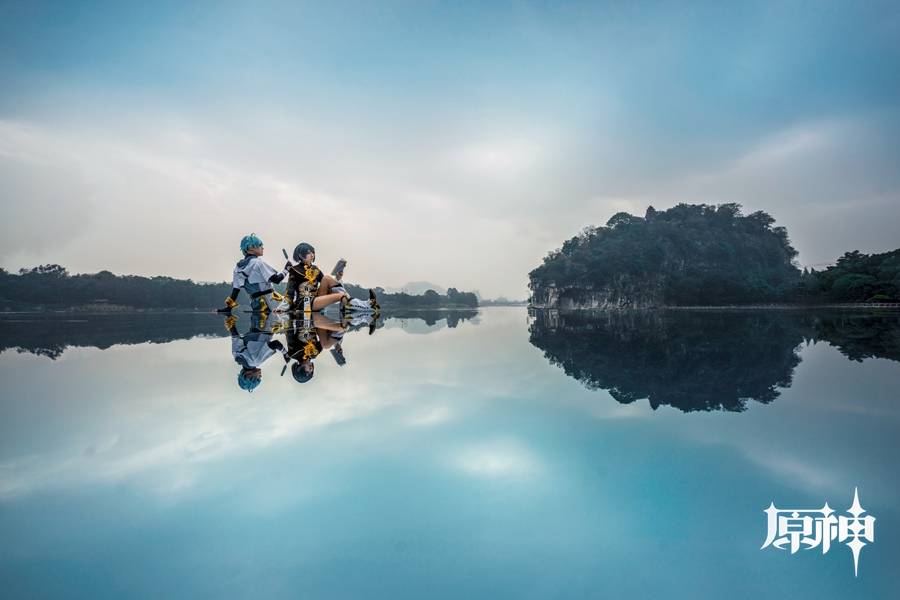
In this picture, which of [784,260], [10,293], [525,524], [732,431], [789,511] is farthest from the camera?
[784,260]

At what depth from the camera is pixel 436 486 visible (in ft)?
5.73

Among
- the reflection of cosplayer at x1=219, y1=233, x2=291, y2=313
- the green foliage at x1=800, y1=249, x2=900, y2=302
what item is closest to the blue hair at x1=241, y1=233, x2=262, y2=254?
the reflection of cosplayer at x1=219, y1=233, x2=291, y2=313

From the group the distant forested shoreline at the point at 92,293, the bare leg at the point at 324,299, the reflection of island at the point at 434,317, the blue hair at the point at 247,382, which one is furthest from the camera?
the distant forested shoreline at the point at 92,293

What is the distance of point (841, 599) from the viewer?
3.76 ft

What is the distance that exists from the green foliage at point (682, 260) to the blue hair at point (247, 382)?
219ft

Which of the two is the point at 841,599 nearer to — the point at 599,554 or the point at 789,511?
the point at 789,511

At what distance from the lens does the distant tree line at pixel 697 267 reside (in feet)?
149

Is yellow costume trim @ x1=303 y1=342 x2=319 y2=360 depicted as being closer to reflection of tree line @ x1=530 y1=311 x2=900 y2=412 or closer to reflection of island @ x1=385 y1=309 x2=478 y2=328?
reflection of tree line @ x1=530 y1=311 x2=900 y2=412

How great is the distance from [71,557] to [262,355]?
4.18m

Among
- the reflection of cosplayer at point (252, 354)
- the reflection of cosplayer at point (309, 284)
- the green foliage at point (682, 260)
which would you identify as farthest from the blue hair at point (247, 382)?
the green foliage at point (682, 260)

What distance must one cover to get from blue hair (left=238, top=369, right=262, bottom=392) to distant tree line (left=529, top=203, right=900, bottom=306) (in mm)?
54653

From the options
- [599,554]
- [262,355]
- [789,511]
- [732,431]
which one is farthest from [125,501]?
[262,355]

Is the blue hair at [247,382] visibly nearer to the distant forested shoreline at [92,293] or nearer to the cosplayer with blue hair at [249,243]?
the cosplayer with blue hair at [249,243]

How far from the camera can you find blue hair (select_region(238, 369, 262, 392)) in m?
3.46
